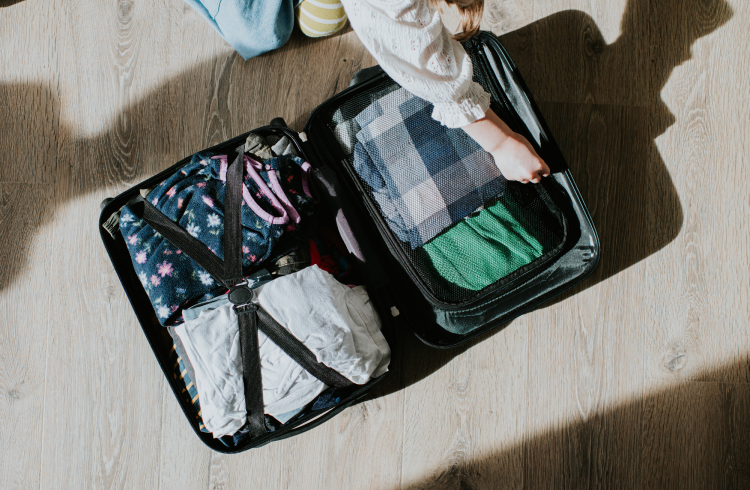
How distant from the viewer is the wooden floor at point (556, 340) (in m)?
0.88

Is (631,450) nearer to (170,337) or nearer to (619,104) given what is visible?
(619,104)

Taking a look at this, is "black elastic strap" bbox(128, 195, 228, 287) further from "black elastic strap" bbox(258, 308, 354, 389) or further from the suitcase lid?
the suitcase lid

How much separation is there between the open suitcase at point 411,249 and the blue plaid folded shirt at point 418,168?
0.07ft

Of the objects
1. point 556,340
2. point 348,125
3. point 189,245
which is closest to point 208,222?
point 189,245

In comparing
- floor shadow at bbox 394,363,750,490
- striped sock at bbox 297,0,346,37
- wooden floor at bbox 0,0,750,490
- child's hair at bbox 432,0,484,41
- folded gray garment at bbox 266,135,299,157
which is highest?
striped sock at bbox 297,0,346,37

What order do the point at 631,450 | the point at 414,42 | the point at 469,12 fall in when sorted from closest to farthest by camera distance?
1. the point at 414,42
2. the point at 469,12
3. the point at 631,450

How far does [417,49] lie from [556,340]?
638 millimetres

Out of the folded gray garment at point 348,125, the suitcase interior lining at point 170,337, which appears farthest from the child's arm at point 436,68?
the suitcase interior lining at point 170,337

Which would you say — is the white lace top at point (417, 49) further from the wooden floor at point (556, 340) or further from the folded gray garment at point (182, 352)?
the folded gray garment at point (182, 352)

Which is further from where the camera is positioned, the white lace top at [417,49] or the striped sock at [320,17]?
the striped sock at [320,17]

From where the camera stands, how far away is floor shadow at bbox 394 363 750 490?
87 cm

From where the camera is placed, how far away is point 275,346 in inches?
27.9

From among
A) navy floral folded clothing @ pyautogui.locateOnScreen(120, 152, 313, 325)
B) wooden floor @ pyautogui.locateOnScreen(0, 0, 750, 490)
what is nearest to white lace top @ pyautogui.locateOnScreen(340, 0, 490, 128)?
navy floral folded clothing @ pyautogui.locateOnScreen(120, 152, 313, 325)

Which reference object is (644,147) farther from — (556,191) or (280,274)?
(280,274)
